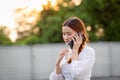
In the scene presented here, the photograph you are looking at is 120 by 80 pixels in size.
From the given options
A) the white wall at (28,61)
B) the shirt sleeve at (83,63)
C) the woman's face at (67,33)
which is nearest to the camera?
the shirt sleeve at (83,63)

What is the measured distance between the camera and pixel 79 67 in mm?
3514

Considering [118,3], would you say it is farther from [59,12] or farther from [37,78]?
[37,78]

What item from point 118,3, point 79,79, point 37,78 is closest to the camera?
point 79,79

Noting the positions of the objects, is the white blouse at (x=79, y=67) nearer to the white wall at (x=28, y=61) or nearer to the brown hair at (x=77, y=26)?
the brown hair at (x=77, y=26)

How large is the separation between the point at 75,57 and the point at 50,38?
27.0 metres

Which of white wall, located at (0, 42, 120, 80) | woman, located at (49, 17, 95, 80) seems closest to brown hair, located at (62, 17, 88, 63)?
woman, located at (49, 17, 95, 80)

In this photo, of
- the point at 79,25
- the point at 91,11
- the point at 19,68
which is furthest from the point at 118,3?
the point at 79,25

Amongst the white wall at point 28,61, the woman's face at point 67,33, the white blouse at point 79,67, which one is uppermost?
the woman's face at point 67,33

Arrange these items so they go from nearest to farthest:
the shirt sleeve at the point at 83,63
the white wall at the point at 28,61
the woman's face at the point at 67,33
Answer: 1. the shirt sleeve at the point at 83,63
2. the woman's face at the point at 67,33
3. the white wall at the point at 28,61

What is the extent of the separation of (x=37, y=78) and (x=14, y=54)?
147cm

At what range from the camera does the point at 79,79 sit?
11.6 ft

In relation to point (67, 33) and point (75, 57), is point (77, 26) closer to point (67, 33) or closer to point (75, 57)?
point (67, 33)

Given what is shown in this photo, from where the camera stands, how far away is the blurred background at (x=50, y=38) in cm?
2095

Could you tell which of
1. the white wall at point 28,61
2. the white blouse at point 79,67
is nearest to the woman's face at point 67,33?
the white blouse at point 79,67
